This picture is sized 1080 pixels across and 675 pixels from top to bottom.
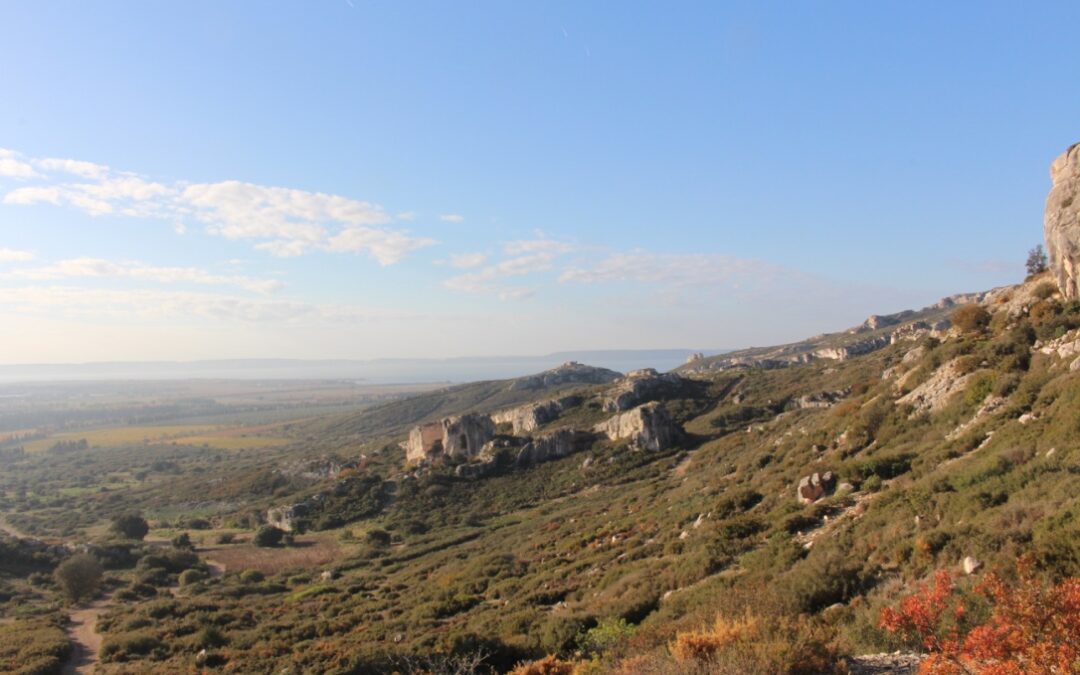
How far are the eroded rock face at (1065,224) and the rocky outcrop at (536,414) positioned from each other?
50774 millimetres

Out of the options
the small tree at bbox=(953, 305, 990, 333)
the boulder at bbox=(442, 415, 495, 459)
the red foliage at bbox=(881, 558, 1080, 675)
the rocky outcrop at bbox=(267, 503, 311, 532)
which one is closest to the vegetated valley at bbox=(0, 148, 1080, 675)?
the red foliage at bbox=(881, 558, 1080, 675)

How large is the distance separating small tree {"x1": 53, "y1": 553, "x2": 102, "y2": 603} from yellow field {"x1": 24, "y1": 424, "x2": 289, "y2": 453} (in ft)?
352

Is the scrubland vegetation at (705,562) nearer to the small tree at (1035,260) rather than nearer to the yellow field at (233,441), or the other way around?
the small tree at (1035,260)

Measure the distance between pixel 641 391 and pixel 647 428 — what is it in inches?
680

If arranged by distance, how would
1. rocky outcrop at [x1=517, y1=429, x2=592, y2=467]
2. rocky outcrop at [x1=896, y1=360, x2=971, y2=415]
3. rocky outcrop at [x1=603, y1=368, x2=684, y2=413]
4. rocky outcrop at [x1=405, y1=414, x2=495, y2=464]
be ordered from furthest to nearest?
rocky outcrop at [x1=603, y1=368, x2=684, y2=413] < rocky outcrop at [x1=405, y1=414, x2=495, y2=464] < rocky outcrop at [x1=517, y1=429, x2=592, y2=467] < rocky outcrop at [x1=896, y1=360, x2=971, y2=415]

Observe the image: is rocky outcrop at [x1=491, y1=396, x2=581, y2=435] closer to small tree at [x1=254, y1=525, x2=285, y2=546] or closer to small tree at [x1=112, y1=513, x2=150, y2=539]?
small tree at [x1=254, y1=525, x2=285, y2=546]

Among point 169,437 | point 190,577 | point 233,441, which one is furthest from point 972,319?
point 169,437

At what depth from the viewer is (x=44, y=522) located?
203ft

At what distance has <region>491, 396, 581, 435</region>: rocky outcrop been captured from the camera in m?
67.4

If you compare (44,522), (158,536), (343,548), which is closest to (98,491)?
(44,522)

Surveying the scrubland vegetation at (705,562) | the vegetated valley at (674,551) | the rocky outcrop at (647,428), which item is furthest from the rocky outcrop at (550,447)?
the scrubland vegetation at (705,562)

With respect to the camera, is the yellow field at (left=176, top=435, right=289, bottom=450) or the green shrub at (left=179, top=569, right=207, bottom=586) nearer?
the green shrub at (left=179, top=569, right=207, bottom=586)

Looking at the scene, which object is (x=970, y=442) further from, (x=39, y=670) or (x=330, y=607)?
(x=39, y=670)

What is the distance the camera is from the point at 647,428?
5106 cm
